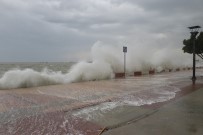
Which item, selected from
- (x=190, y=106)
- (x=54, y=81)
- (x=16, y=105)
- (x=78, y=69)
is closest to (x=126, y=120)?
(x=190, y=106)

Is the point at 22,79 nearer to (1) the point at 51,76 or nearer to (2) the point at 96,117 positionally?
(1) the point at 51,76

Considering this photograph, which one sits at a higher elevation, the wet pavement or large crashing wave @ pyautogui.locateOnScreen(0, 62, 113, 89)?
large crashing wave @ pyautogui.locateOnScreen(0, 62, 113, 89)

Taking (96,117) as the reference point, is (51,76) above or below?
above

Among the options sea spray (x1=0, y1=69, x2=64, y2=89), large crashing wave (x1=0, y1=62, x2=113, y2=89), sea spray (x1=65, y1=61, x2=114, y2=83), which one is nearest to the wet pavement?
sea spray (x1=0, y1=69, x2=64, y2=89)

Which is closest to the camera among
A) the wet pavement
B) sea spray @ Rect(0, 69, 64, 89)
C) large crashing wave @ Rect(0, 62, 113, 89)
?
the wet pavement

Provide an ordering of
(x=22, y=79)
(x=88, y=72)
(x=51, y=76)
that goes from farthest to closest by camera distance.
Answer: (x=88, y=72), (x=51, y=76), (x=22, y=79)

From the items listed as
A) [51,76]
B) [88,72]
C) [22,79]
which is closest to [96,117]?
[22,79]

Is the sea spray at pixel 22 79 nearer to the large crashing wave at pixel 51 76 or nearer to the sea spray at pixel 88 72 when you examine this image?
the large crashing wave at pixel 51 76

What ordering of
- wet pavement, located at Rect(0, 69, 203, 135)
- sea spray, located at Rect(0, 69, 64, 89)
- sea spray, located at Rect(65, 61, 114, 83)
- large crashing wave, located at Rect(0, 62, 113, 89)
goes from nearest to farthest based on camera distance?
wet pavement, located at Rect(0, 69, 203, 135) < sea spray, located at Rect(0, 69, 64, 89) < large crashing wave, located at Rect(0, 62, 113, 89) < sea spray, located at Rect(65, 61, 114, 83)

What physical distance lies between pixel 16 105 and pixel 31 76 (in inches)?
305

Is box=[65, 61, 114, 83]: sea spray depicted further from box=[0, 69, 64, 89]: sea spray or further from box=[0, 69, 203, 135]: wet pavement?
box=[0, 69, 203, 135]: wet pavement

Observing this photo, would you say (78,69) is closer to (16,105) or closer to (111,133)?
(16,105)

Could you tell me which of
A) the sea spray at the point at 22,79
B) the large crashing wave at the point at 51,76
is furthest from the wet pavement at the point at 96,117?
the large crashing wave at the point at 51,76

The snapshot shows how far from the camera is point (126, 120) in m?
6.23
